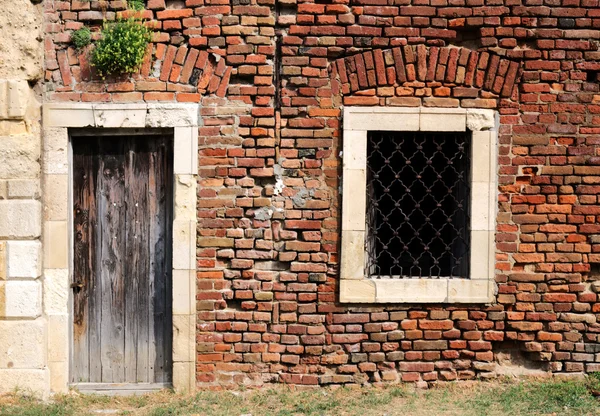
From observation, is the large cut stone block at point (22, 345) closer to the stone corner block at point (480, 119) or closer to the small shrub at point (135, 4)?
the small shrub at point (135, 4)

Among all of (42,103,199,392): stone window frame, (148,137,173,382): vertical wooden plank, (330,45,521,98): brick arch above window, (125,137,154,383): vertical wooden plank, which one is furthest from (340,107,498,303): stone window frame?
(125,137,154,383): vertical wooden plank

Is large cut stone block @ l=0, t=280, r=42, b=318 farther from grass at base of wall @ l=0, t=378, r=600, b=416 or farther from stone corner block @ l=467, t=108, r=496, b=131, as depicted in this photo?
stone corner block @ l=467, t=108, r=496, b=131

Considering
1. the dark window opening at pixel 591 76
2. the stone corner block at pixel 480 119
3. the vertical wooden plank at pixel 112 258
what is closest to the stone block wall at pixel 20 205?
the vertical wooden plank at pixel 112 258

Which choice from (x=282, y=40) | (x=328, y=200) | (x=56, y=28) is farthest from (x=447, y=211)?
(x=56, y=28)

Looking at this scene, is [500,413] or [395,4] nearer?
[500,413]

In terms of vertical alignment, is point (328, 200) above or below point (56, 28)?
below

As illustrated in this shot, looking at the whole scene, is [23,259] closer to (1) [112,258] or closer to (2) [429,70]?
(1) [112,258]

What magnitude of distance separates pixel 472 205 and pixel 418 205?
0.49 m

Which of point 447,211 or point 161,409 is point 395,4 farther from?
point 161,409

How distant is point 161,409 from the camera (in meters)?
5.09

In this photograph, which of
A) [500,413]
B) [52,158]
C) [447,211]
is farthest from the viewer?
[447,211]

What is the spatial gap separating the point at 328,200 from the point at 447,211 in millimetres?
1251

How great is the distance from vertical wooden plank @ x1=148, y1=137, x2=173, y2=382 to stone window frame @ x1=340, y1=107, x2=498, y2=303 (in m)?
1.57

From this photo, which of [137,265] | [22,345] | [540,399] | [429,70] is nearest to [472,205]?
[429,70]
